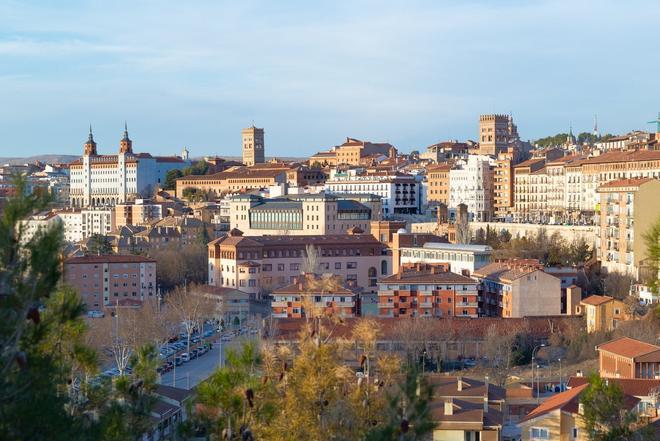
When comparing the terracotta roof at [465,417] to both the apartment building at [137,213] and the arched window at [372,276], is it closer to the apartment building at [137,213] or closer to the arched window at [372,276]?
the arched window at [372,276]

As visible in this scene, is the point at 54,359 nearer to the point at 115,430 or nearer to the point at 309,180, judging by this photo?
the point at 115,430

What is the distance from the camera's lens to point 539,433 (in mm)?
18438

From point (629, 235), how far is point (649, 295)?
512cm

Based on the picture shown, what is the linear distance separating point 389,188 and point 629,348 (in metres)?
38.2

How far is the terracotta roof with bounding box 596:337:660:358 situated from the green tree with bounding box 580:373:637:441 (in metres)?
10.5

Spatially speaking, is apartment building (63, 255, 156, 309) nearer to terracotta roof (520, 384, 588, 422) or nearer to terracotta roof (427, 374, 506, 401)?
terracotta roof (427, 374, 506, 401)

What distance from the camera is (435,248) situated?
43562 millimetres

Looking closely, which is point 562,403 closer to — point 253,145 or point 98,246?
point 98,246

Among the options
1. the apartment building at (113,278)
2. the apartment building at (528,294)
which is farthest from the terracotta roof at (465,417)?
the apartment building at (113,278)

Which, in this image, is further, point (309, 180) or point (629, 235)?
point (309, 180)

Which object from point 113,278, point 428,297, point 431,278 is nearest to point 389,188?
point 113,278

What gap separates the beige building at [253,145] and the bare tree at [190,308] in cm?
5415

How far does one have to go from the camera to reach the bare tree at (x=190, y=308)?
1454 inches

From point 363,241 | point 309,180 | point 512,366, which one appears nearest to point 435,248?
point 363,241
